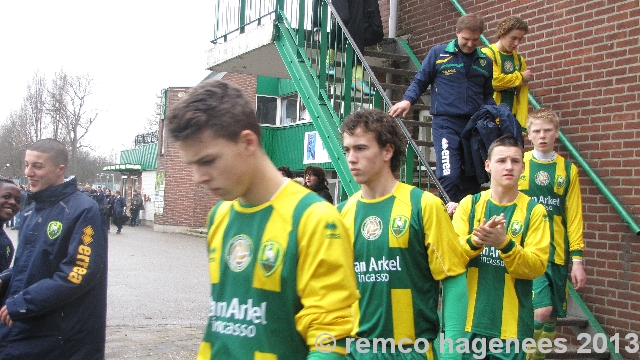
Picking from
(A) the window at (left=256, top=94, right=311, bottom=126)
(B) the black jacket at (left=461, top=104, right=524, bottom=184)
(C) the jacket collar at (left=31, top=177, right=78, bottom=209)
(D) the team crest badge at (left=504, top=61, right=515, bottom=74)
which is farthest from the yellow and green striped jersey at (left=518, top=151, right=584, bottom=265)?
(A) the window at (left=256, top=94, right=311, bottom=126)

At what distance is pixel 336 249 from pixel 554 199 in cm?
413

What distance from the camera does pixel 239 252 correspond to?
2.27 meters

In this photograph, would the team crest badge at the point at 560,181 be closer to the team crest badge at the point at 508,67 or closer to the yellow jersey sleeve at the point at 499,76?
the yellow jersey sleeve at the point at 499,76

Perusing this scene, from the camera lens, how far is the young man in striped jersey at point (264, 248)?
82.4 inches

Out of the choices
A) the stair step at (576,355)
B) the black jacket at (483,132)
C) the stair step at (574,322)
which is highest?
the black jacket at (483,132)

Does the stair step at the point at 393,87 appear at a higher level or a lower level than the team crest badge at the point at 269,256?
higher

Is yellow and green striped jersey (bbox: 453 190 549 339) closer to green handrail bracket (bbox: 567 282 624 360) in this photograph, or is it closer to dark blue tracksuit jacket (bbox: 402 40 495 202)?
dark blue tracksuit jacket (bbox: 402 40 495 202)

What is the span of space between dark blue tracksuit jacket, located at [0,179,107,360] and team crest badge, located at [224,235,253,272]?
6.48 feet

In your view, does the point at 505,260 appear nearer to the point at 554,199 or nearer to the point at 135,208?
the point at 554,199

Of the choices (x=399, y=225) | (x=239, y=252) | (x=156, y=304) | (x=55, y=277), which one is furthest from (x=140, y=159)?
(x=239, y=252)

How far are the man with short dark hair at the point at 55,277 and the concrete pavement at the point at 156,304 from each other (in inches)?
128

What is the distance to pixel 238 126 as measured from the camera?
7.20ft

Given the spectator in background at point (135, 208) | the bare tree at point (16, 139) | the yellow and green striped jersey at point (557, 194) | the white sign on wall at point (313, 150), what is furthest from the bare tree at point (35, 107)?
the yellow and green striped jersey at point (557, 194)

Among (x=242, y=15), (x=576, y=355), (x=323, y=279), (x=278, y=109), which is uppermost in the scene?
(x=278, y=109)
